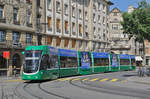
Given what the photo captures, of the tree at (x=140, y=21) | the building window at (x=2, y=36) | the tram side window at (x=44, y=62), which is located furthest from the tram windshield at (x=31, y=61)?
the tree at (x=140, y=21)

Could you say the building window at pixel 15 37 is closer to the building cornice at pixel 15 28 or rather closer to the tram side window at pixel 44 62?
the building cornice at pixel 15 28

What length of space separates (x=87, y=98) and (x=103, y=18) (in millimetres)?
47883

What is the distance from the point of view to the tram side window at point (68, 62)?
2470 centimetres

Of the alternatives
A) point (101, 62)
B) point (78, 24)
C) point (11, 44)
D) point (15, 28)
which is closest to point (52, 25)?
point (78, 24)

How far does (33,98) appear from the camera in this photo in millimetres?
11305

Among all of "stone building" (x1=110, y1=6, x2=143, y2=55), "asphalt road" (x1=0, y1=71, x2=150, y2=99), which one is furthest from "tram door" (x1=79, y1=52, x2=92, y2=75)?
"stone building" (x1=110, y1=6, x2=143, y2=55)

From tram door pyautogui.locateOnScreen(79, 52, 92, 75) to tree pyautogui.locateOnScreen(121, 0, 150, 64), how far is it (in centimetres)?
625

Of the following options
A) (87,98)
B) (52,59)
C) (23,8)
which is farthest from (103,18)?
(87,98)

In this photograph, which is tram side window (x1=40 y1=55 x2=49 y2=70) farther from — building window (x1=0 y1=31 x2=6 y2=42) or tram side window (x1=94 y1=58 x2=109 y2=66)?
tram side window (x1=94 y1=58 x2=109 y2=66)

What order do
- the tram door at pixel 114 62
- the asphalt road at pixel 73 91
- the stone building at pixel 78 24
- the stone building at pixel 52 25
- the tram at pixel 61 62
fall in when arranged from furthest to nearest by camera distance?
the stone building at pixel 78 24 → the tram door at pixel 114 62 → the stone building at pixel 52 25 → the tram at pixel 61 62 → the asphalt road at pixel 73 91

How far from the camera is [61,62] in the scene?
80.1 feet

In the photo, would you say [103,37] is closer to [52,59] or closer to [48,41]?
[48,41]

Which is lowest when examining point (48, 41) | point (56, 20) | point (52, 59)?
point (52, 59)

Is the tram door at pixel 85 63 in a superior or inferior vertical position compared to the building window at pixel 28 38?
inferior
